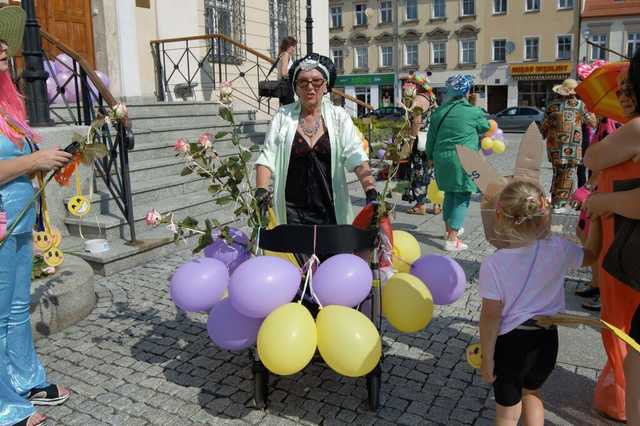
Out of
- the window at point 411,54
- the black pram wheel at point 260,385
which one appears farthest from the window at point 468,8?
the black pram wheel at point 260,385

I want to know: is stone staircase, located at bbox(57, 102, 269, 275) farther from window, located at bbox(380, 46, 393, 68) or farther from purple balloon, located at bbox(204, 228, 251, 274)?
window, located at bbox(380, 46, 393, 68)

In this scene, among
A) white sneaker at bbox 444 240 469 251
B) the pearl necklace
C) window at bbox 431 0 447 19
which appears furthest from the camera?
window at bbox 431 0 447 19

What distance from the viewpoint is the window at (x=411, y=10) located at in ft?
126

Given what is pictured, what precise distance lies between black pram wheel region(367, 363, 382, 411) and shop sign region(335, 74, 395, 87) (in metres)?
38.6

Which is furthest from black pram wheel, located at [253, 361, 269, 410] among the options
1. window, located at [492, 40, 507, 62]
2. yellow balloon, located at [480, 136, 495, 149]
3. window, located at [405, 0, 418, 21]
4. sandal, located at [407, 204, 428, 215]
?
window, located at [405, 0, 418, 21]

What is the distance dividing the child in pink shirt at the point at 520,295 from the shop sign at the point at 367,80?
38951mm

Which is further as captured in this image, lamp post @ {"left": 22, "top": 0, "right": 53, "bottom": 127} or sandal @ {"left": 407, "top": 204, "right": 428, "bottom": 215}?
sandal @ {"left": 407, "top": 204, "right": 428, "bottom": 215}

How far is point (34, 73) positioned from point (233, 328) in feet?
12.9

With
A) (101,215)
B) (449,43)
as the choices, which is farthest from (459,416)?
(449,43)

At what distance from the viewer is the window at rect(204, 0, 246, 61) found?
37.7 feet

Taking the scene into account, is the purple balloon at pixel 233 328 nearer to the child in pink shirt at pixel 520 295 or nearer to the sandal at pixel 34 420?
the sandal at pixel 34 420

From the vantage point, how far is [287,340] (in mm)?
2309

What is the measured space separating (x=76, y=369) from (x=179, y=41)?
8259 millimetres

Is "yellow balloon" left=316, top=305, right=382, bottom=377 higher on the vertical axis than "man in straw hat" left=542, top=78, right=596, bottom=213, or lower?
lower
